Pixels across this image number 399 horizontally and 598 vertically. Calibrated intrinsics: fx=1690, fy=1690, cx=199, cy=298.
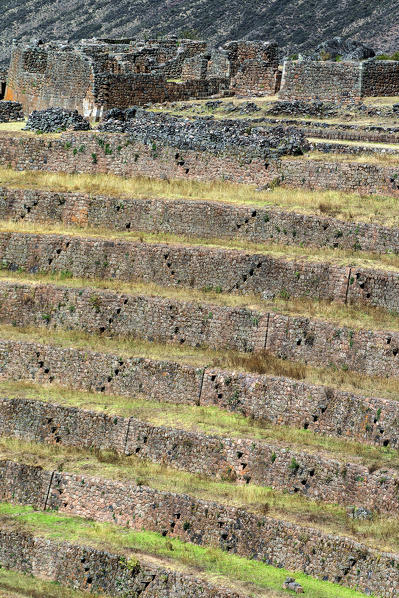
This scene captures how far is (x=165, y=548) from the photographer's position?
130ft

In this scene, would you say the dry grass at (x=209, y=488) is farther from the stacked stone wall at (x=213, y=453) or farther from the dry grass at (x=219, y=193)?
the dry grass at (x=219, y=193)

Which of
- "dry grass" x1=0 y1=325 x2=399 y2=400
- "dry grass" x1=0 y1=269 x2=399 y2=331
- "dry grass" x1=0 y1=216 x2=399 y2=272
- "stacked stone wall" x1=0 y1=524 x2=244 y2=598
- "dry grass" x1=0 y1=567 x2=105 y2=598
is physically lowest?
"dry grass" x1=0 y1=567 x2=105 y2=598

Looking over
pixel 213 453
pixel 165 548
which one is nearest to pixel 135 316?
pixel 213 453

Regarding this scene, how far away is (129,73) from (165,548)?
27.1m

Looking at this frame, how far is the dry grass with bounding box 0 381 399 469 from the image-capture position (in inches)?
1626

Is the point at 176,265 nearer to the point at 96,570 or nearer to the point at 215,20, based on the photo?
the point at 96,570

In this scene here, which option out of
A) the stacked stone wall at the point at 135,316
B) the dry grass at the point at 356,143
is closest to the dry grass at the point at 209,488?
the stacked stone wall at the point at 135,316

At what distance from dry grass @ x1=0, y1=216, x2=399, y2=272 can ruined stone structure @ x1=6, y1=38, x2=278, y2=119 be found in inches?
361

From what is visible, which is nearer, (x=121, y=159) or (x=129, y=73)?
(x=121, y=159)

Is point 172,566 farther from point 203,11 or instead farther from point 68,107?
point 203,11

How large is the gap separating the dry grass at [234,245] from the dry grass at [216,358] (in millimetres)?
3829

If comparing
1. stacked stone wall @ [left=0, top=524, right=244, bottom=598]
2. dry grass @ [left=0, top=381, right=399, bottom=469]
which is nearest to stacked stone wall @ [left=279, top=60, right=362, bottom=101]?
dry grass @ [left=0, top=381, right=399, bottom=469]

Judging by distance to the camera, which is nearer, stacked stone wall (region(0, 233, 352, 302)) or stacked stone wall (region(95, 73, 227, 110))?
stacked stone wall (region(0, 233, 352, 302))

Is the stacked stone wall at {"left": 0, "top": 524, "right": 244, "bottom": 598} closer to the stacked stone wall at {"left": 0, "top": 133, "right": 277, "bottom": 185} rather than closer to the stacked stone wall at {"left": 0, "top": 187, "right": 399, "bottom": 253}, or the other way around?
the stacked stone wall at {"left": 0, "top": 187, "right": 399, "bottom": 253}
